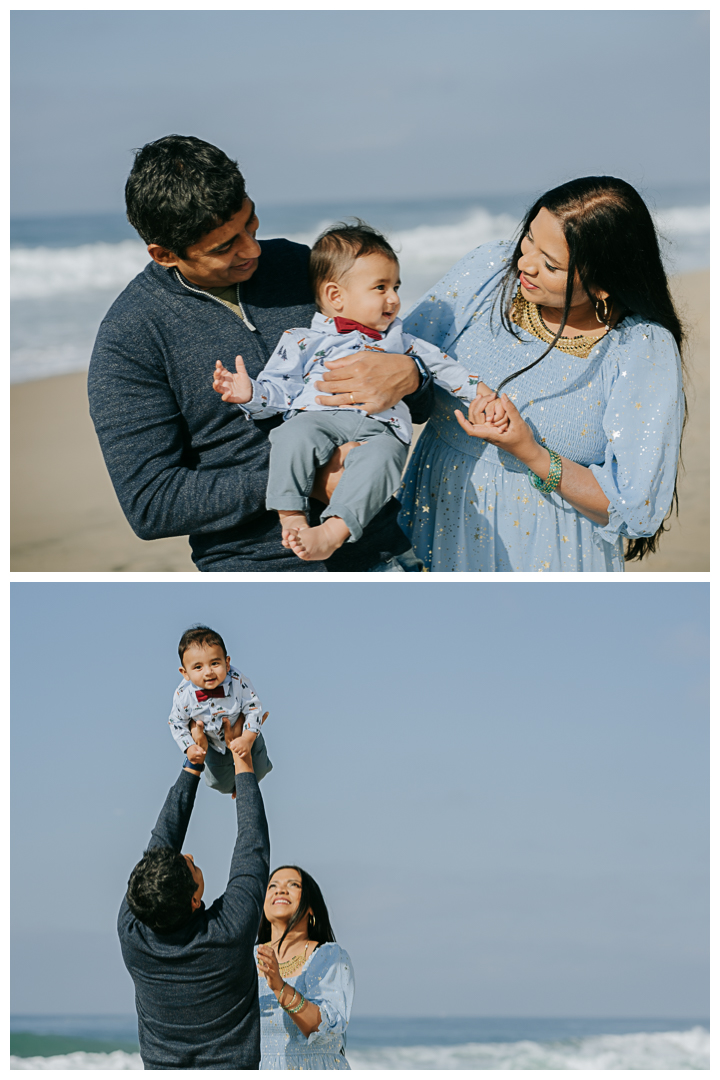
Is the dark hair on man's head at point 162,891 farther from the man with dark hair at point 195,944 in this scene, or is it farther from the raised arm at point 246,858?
the raised arm at point 246,858

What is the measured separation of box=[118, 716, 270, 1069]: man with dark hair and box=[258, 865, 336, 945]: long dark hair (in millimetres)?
379

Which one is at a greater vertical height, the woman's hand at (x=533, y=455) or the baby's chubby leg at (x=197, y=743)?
the woman's hand at (x=533, y=455)

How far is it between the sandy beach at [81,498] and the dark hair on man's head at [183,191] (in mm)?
6582

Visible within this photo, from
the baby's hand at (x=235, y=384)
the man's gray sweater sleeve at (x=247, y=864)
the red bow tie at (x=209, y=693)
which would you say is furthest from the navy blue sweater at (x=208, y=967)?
the baby's hand at (x=235, y=384)

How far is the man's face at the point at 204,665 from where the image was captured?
2914mm

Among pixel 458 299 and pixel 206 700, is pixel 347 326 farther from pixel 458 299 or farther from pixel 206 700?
pixel 206 700

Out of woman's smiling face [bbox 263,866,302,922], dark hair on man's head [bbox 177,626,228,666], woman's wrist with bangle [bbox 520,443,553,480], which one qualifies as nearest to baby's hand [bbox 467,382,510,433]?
woman's wrist with bangle [bbox 520,443,553,480]

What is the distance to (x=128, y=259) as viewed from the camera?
14352 mm

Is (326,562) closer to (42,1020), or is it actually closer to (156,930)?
(156,930)

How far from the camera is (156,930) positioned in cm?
278

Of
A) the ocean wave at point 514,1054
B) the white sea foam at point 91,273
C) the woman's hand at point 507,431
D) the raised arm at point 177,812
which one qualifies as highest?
the white sea foam at point 91,273

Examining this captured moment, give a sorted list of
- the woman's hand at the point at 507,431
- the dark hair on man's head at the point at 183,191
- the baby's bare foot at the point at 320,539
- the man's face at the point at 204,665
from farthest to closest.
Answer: the man's face at the point at 204,665 → the woman's hand at the point at 507,431 → the baby's bare foot at the point at 320,539 → the dark hair on man's head at the point at 183,191

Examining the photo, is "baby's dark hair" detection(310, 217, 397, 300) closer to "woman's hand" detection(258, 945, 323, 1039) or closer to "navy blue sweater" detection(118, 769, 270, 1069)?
"navy blue sweater" detection(118, 769, 270, 1069)

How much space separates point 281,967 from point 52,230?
13.6 meters
